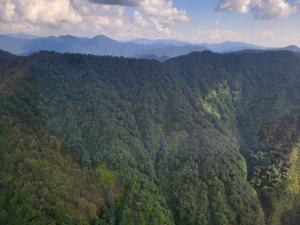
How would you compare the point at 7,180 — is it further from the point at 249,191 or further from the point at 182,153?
the point at 249,191

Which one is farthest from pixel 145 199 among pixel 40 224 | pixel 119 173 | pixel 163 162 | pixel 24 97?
pixel 24 97

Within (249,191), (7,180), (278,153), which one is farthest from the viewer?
(278,153)

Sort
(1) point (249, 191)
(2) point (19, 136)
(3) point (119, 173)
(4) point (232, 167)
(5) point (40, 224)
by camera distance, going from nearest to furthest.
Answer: (5) point (40, 224), (2) point (19, 136), (3) point (119, 173), (1) point (249, 191), (4) point (232, 167)

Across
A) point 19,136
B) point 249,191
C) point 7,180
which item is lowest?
point 249,191

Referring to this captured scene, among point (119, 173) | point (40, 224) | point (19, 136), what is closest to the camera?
point (40, 224)

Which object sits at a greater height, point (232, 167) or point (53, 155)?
point (53, 155)

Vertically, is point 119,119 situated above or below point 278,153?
above

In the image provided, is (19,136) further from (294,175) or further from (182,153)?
(294,175)

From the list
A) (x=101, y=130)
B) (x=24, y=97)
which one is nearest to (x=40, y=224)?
(x=101, y=130)

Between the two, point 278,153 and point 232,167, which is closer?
point 232,167
